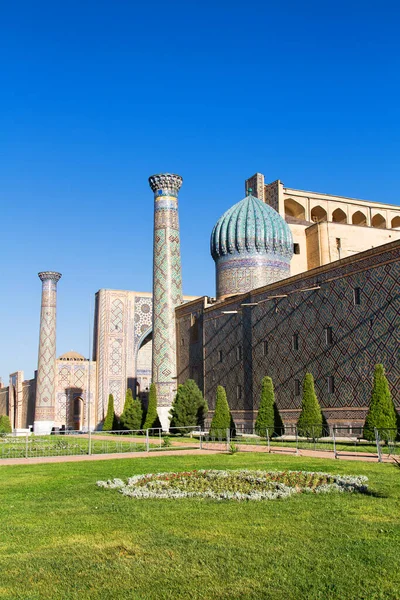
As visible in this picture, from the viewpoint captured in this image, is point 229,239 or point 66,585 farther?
point 229,239

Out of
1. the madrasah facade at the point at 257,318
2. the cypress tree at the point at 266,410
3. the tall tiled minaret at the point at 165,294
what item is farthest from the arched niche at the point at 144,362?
the cypress tree at the point at 266,410

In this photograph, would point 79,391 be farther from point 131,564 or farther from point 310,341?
point 131,564

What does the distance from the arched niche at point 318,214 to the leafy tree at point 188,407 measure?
9.32m

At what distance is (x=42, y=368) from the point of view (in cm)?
3080

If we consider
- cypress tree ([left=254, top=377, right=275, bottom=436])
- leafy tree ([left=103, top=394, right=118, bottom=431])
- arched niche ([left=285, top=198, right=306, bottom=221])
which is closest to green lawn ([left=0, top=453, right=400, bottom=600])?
cypress tree ([left=254, top=377, right=275, bottom=436])

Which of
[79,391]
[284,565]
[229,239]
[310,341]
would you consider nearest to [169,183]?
[229,239]

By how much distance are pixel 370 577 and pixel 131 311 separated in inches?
1190

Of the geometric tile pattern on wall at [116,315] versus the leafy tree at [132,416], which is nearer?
the leafy tree at [132,416]

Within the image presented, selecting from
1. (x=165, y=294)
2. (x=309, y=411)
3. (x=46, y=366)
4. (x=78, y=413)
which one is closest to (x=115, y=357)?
(x=46, y=366)

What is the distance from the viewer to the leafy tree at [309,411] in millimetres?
15359

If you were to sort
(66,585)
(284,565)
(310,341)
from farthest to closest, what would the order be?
1. (310,341)
2. (284,565)
3. (66,585)

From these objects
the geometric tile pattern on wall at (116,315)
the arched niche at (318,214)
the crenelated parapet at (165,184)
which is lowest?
the geometric tile pattern on wall at (116,315)

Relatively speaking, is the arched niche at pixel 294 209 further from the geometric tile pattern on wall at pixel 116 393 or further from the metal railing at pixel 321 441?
the geometric tile pattern on wall at pixel 116 393

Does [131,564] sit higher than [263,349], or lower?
lower
